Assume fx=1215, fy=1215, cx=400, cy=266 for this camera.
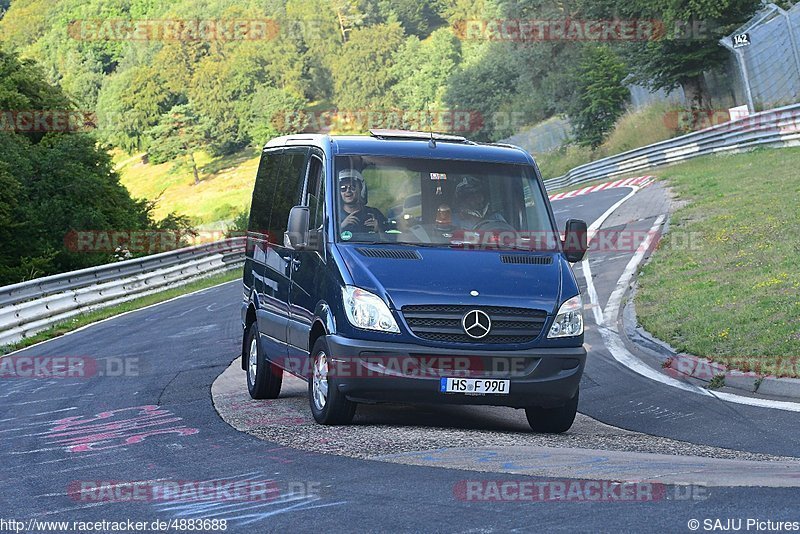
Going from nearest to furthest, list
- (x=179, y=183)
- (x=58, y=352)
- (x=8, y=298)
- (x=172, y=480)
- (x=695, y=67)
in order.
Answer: (x=172, y=480) → (x=58, y=352) → (x=8, y=298) → (x=695, y=67) → (x=179, y=183)

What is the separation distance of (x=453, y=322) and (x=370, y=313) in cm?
64

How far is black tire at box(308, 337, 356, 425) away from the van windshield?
3.28 feet

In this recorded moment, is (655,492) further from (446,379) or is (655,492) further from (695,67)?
(695,67)

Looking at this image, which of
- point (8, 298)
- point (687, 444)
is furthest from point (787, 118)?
point (687, 444)

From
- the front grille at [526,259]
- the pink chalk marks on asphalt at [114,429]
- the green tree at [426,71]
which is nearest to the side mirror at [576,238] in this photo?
the front grille at [526,259]

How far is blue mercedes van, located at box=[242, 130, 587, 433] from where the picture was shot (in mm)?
9297

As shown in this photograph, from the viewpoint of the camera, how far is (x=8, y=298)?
2094cm

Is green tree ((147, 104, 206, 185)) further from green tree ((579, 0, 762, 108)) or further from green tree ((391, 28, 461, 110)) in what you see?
green tree ((579, 0, 762, 108))

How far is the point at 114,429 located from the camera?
404 inches

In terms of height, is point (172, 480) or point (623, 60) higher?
point (623, 60)

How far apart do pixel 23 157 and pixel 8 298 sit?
1767 centimetres

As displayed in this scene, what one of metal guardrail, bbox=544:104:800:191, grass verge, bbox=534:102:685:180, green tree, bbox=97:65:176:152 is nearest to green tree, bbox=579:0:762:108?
grass verge, bbox=534:102:685:180

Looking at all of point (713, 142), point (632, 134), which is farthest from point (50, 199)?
point (632, 134)

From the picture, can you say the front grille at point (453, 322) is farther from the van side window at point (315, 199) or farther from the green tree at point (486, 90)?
the green tree at point (486, 90)
